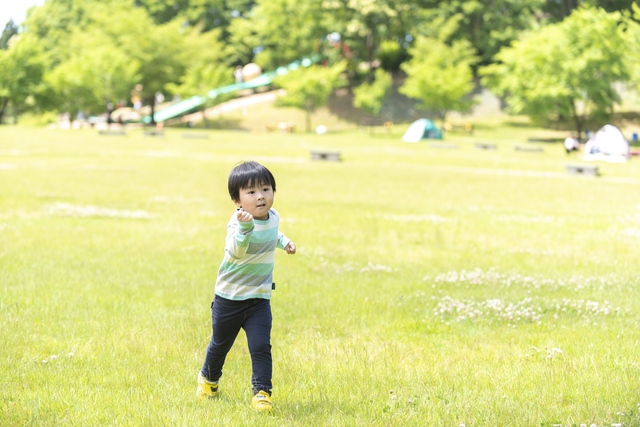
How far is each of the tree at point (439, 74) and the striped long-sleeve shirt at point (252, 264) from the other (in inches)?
2081

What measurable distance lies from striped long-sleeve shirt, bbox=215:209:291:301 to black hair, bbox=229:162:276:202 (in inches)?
8.5

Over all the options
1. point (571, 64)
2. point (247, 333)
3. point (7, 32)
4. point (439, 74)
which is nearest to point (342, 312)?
point (247, 333)

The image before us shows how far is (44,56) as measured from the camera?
60.5 metres

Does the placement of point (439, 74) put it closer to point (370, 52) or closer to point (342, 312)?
point (370, 52)

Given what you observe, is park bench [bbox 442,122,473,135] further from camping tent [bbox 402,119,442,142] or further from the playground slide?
the playground slide

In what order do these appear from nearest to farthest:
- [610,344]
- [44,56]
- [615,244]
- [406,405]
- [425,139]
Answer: [406,405] < [610,344] < [615,244] < [425,139] < [44,56]

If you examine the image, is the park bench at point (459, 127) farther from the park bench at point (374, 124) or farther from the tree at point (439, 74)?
the park bench at point (374, 124)

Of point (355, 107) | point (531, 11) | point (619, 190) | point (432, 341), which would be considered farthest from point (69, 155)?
point (531, 11)

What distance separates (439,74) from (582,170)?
29.8 meters

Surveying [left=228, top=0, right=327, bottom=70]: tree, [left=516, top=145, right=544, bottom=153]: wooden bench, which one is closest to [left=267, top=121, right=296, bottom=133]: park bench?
[left=228, top=0, right=327, bottom=70]: tree

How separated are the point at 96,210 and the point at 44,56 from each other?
177ft

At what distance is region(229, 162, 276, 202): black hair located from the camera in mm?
3980

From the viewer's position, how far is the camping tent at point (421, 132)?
50.1 meters

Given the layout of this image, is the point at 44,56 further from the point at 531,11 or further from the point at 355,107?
the point at 531,11
